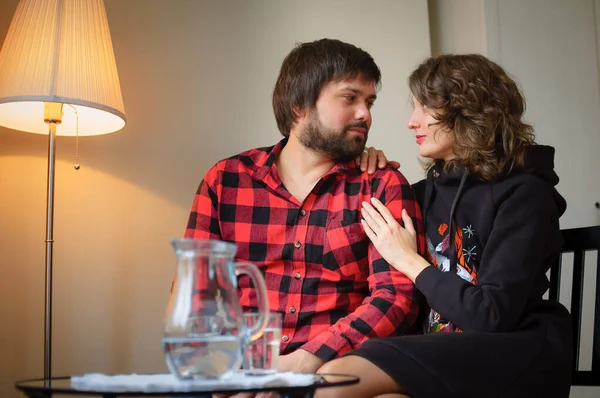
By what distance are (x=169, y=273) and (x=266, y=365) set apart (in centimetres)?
127

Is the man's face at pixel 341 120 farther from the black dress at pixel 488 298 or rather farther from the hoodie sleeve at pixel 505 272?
the hoodie sleeve at pixel 505 272

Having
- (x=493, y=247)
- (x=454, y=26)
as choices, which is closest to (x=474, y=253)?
(x=493, y=247)

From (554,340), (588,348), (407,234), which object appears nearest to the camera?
(554,340)

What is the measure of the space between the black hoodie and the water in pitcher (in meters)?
0.69

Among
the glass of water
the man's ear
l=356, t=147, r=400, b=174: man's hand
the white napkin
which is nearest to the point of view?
the white napkin

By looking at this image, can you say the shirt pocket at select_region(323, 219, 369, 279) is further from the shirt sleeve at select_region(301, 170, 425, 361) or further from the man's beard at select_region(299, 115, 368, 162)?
the man's beard at select_region(299, 115, 368, 162)

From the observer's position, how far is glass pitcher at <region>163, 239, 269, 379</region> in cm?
85

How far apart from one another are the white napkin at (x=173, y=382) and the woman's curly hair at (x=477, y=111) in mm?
857

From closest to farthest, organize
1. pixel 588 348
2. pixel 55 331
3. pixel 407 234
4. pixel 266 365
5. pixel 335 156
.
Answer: pixel 266 365
pixel 407 234
pixel 335 156
pixel 55 331
pixel 588 348

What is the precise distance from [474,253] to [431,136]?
0.34 m

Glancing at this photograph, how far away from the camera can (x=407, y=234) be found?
1639mm

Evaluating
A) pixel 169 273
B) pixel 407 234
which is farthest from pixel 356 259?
pixel 169 273

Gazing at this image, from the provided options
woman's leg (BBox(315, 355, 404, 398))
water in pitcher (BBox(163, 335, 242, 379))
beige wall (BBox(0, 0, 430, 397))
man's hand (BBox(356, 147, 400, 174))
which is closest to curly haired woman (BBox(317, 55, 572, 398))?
woman's leg (BBox(315, 355, 404, 398))

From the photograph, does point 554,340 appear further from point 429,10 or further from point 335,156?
point 429,10
